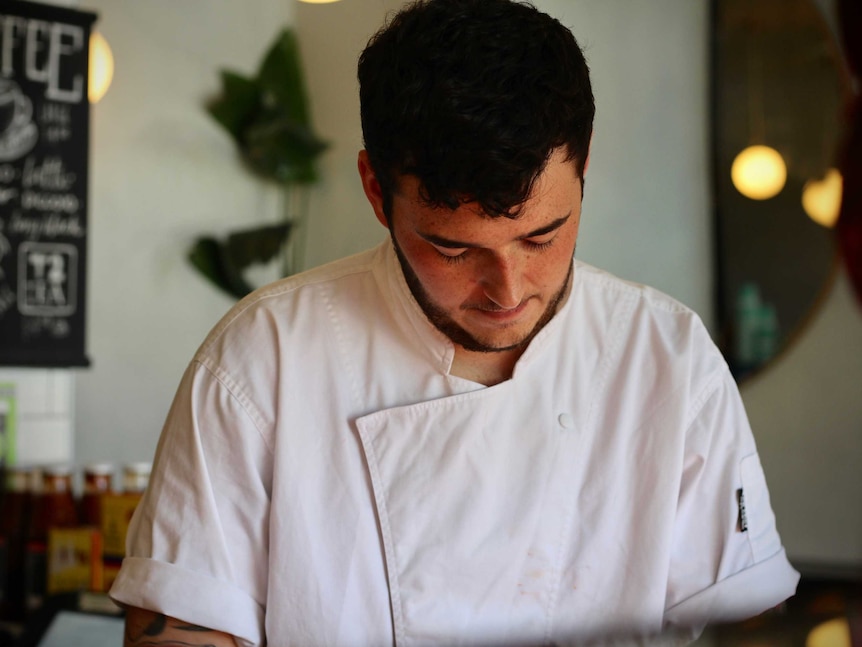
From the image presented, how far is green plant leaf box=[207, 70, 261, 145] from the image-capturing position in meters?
2.95

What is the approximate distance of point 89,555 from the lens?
1.96 metres

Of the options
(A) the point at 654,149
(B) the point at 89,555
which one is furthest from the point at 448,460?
(B) the point at 89,555

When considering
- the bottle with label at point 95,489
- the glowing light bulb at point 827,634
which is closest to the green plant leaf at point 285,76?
the bottle with label at point 95,489

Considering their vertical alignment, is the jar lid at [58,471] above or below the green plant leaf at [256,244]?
below

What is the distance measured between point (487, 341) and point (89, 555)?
1.28 meters

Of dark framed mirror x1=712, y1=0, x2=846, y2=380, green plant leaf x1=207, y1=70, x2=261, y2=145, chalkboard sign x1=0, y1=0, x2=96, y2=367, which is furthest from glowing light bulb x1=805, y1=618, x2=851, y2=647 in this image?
green plant leaf x1=207, y1=70, x2=261, y2=145

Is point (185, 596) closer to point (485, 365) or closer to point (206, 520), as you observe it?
point (206, 520)

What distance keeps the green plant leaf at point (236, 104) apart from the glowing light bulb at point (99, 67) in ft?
1.05

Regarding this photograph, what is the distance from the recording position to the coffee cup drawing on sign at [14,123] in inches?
103

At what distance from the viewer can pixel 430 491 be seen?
3.54 ft

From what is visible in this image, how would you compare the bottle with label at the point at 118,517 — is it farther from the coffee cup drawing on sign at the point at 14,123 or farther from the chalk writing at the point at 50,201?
the coffee cup drawing on sign at the point at 14,123

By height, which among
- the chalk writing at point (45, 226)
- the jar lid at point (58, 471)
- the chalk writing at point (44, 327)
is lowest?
the jar lid at point (58, 471)

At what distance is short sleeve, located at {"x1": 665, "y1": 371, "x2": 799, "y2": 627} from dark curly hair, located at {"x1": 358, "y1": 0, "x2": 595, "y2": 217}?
379 millimetres

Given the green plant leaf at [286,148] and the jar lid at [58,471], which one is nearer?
the jar lid at [58,471]
